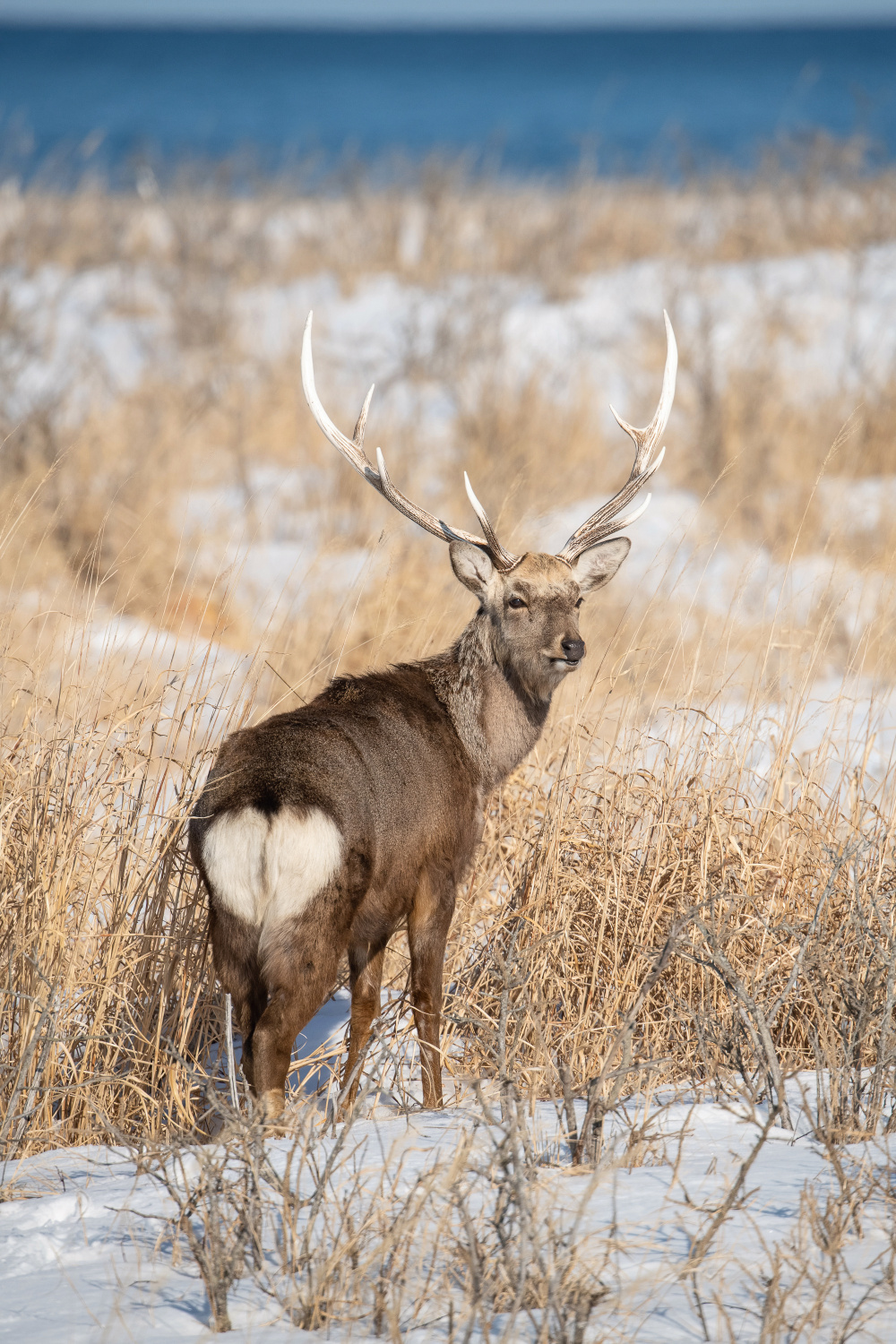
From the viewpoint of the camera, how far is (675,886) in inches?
178

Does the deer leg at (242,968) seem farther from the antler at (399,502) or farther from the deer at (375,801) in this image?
the antler at (399,502)

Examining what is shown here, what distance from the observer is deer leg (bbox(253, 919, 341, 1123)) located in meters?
3.40

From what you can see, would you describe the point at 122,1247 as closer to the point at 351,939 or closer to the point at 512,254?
the point at 351,939

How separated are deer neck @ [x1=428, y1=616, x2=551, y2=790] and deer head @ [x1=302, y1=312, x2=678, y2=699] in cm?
4

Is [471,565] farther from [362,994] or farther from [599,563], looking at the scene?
[362,994]

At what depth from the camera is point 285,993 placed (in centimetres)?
341

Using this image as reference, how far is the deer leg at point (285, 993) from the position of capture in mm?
3400

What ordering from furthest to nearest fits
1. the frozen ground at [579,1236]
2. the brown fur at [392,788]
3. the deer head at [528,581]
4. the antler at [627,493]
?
the antler at [627,493] → the deer head at [528,581] → the brown fur at [392,788] → the frozen ground at [579,1236]

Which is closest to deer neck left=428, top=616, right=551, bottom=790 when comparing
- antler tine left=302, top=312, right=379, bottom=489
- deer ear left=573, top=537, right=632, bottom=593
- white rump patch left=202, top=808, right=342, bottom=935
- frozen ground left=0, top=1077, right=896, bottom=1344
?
deer ear left=573, top=537, right=632, bottom=593

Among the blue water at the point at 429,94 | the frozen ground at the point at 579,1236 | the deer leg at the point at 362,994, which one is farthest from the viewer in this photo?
the blue water at the point at 429,94

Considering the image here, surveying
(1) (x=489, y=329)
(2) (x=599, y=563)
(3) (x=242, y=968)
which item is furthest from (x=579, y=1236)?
(1) (x=489, y=329)

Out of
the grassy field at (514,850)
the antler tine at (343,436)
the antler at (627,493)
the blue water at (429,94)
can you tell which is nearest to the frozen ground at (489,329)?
the blue water at (429,94)

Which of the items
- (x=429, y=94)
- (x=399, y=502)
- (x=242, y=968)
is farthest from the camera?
(x=429, y=94)

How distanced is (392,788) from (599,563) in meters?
1.39
